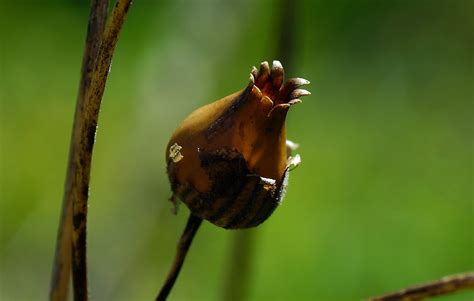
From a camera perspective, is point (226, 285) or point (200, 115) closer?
point (200, 115)

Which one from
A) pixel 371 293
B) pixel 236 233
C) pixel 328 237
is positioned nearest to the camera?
pixel 236 233

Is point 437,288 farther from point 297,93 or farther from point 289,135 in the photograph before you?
point 289,135

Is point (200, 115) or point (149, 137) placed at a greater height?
point (200, 115)

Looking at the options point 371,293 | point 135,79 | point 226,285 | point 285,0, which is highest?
point 285,0

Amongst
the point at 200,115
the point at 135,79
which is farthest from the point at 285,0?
the point at 135,79

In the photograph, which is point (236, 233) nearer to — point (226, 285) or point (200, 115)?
point (226, 285)

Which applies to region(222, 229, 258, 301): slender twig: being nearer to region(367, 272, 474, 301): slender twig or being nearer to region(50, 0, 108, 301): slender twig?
region(50, 0, 108, 301): slender twig

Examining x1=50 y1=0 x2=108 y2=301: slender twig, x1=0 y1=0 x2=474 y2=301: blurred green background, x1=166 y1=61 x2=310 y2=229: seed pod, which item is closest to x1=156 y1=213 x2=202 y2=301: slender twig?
x1=166 y1=61 x2=310 y2=229: seed pod

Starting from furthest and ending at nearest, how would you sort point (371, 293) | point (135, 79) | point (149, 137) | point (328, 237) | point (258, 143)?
1. point (135, 79)
2. point (328, 237)
3. point (371, 293)
4. point (149, 137)
5. point (258, 143)
